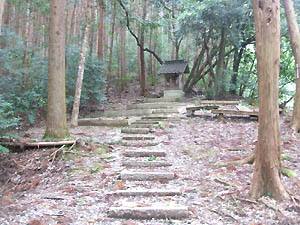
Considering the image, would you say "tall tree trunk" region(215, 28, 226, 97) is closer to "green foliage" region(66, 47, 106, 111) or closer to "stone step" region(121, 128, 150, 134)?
"green foliage" region(66, 47, 106, 111)

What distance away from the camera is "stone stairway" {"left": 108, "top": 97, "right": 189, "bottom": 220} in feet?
11.8

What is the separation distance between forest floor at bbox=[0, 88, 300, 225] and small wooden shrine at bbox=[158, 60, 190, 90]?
7.29 m

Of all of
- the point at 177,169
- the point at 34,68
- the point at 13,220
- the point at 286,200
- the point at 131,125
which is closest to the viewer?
the point at 13,220

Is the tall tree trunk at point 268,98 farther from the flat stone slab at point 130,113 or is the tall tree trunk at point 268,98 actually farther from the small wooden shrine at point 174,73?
the small wooden shrine at point 174,73

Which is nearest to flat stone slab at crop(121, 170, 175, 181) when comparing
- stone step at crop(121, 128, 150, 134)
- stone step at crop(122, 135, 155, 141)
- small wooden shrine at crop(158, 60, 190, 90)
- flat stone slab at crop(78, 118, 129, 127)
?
stone step at crop(122, 135, 155, 141)

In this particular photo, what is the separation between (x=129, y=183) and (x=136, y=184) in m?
0.12

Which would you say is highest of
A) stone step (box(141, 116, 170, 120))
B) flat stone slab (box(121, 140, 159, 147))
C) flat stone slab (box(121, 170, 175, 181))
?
stone step (box(141, 116, 170, 120))

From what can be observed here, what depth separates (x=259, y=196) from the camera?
12.7 ft

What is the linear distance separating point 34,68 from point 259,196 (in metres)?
9.59

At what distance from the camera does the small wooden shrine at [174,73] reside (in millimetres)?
14422

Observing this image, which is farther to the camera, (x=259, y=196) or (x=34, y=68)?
(x=34, y=68)

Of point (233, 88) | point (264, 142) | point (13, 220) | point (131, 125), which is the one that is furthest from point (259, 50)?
point (233, 88)

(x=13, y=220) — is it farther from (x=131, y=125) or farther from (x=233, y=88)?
(x=233, y=88)

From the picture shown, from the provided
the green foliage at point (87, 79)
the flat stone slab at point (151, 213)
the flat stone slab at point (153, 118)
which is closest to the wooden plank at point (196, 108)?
the flat stone slab at point (153, 118)
